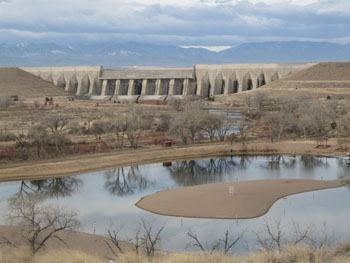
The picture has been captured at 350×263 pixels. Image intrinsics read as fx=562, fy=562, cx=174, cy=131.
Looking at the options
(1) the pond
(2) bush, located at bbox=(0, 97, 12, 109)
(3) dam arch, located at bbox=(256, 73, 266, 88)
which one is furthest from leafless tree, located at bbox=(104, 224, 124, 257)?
(3) dam arch, located at bbox=(256, 73, 266, 88)

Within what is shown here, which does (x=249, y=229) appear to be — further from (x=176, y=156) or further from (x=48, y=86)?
(x=48, y=86)

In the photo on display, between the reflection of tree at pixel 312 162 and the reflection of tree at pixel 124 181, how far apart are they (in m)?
13.5

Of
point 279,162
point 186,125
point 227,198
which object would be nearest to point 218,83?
point 186,125

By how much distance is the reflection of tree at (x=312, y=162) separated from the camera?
45.6m

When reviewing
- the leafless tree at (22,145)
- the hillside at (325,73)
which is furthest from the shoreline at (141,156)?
the hillside at (325,73)

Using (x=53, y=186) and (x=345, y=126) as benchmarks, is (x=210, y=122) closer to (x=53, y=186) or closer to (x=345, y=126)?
(x=345, y=126)

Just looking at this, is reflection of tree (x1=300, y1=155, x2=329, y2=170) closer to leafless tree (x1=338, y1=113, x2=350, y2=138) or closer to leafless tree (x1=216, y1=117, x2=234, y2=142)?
leafless tree (x1=338, y1=113, x2=350, y2=138)

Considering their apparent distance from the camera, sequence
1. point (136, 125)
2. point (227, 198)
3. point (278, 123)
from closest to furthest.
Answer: point (227, 198) < point (136, 125) < point (278, 123)

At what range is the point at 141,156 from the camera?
49.7 metres

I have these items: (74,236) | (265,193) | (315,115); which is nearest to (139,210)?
(74,236)

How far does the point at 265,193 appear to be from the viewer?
3562 centimetres

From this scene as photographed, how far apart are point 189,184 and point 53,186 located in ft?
31.9

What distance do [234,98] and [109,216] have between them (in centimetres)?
6919

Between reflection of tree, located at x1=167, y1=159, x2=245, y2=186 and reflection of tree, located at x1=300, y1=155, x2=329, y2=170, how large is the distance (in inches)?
208
